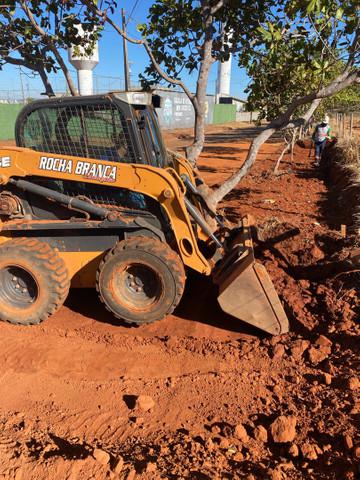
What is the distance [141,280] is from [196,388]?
4.50 feet

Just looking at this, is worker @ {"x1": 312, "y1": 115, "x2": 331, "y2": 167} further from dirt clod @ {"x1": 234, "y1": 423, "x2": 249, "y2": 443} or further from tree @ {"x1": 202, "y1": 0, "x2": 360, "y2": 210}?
dirt clod @ {"x1": 234, "y1": 423, "x2": 249, "y2": 443}

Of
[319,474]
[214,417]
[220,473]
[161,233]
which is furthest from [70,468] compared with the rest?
[161,233]

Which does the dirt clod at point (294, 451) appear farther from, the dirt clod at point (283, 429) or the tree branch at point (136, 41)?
the tree branch at point (136, 41)

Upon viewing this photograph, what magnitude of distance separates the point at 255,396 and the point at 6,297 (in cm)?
295

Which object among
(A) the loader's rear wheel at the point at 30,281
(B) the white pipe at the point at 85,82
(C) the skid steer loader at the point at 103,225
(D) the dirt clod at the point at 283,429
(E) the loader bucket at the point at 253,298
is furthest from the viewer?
(B) the white pipe at the point at 85,82

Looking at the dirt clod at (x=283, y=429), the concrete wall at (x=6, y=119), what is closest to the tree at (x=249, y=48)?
the dirt clod at (x=283, y=429)

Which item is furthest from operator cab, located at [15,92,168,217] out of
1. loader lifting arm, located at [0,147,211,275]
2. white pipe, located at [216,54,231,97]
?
white pipe, located at [216,54,231,97]

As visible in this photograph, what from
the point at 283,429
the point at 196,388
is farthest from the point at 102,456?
the point at 283,429

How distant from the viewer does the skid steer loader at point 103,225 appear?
3980 mm

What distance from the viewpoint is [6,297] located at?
4.39 meters

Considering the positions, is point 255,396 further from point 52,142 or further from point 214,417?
point 52,142

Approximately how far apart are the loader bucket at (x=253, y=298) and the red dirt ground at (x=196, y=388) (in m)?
0.22

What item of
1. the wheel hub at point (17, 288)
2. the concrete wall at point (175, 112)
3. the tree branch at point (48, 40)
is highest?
the concrete wall at point (175, 112)

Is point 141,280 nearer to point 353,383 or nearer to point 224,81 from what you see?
point 353,383
